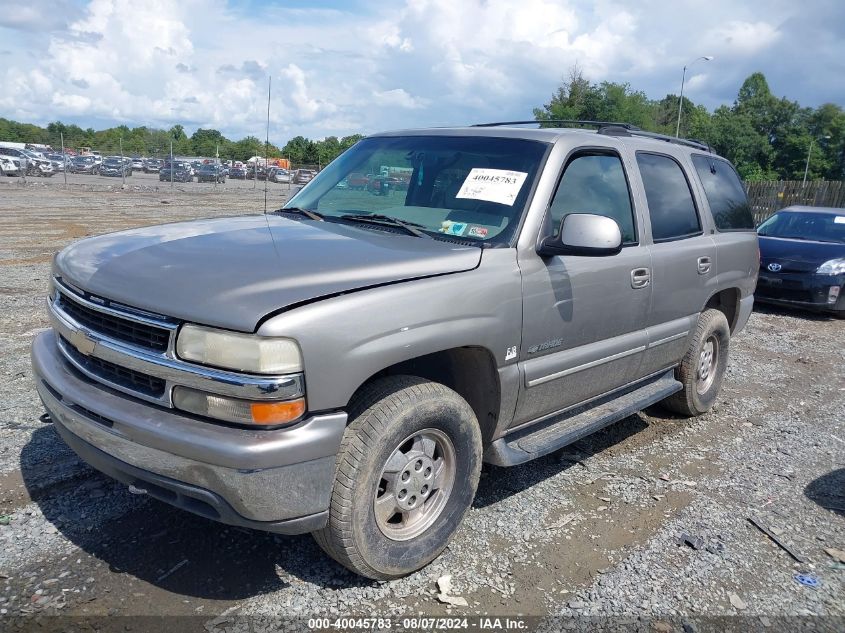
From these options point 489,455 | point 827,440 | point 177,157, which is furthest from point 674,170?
Answer: point 177,157

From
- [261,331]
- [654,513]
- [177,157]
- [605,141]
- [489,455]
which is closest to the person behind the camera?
[261,331]

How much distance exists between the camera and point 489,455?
345 cm

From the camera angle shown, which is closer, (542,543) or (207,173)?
(542,543)

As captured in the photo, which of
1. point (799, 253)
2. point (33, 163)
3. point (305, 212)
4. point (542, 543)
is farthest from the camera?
point (33, 163)

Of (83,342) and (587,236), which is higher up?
(587,236)

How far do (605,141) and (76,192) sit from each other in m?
28.7

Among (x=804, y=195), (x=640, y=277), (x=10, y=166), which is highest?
(x=804, y=195)

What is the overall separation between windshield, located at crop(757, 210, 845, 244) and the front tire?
9354mm

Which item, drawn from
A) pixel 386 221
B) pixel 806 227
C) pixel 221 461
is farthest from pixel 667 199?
pixel 806 227

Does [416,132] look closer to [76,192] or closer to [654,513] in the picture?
[654,513]

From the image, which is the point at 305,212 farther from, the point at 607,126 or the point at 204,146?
the point at 204,146

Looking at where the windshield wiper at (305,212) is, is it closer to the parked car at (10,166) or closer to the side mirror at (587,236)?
the side mirror at (587,236)

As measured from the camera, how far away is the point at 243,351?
243 centimetres

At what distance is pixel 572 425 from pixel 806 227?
29.3 feet
